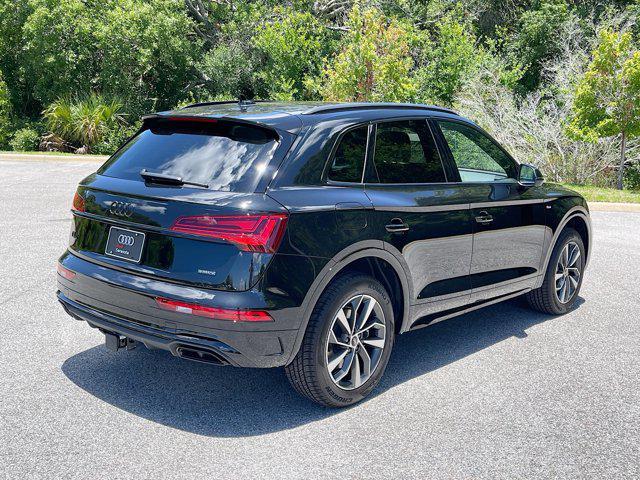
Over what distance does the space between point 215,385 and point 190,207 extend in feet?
4.48

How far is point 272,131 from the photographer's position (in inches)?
162

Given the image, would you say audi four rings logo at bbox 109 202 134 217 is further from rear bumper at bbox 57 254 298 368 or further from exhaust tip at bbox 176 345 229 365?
exhaust tip at bbox 176 345 229 365

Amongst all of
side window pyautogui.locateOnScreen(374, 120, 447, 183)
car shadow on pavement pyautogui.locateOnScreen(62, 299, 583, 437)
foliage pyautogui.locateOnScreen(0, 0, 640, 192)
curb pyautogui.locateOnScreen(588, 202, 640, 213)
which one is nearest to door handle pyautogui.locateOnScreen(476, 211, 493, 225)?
side window pyautogui.locateOnScreen(374, 120, 447, 183)

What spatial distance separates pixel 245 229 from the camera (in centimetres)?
376

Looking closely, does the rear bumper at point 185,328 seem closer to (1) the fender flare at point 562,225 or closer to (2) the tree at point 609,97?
(1) the fender flare at point 562,225

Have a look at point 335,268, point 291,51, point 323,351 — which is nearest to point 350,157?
point 335,268

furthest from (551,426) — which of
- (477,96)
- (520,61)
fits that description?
(520,61)

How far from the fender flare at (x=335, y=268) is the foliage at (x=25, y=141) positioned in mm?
22229

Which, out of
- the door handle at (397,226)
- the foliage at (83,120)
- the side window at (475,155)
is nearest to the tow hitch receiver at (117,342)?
the door handle at (397,226)

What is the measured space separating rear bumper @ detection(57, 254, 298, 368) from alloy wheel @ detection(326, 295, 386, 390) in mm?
396

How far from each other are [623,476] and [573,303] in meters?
3.29

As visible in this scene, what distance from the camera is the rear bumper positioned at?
12.5 ft

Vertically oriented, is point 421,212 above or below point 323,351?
above

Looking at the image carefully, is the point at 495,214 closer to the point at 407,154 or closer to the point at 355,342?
the point at 407,154
